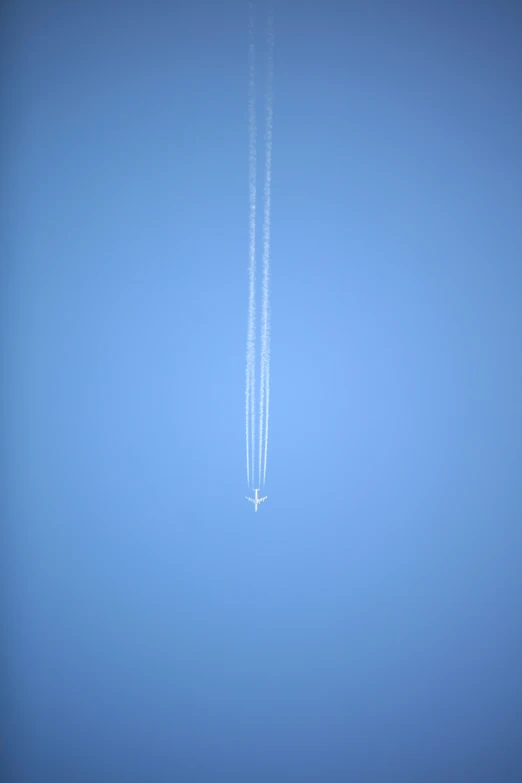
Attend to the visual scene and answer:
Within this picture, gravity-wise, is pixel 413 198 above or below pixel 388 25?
below

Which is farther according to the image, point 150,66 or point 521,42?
point 521,42

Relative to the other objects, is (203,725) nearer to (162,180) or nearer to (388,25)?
(162,180)

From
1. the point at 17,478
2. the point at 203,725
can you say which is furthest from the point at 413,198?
the point at 203,725

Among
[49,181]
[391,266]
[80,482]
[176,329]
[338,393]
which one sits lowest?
[80,482]
